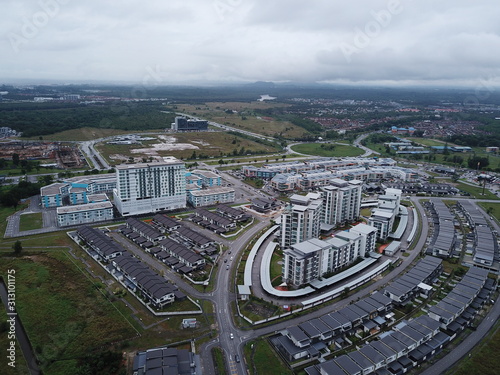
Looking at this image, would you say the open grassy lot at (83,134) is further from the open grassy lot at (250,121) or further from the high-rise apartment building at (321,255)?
the high-rise apartment building at (321,255)

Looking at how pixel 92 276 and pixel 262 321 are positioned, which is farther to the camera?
pixel 92 276

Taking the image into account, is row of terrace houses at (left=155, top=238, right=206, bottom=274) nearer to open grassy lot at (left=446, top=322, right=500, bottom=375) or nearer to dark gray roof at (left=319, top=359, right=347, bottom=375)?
dark gray roof at (left=319, top=359, right=347, bottom=375)

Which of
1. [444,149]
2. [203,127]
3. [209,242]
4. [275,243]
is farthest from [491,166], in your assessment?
[203,127]

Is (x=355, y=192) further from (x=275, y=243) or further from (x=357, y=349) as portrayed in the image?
(x=357, y=349)

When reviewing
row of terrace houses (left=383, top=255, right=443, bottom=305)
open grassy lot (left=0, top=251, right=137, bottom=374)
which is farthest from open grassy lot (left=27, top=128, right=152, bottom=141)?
row of terrace houses (left=383, top=255, right=443, bottom=305)

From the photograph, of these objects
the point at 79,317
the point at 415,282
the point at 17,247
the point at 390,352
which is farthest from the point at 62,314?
the point at 415,282

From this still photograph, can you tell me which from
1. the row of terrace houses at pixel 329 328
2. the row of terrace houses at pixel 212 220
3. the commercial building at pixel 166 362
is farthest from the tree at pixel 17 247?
the row of terrace houses at pixel 329 328

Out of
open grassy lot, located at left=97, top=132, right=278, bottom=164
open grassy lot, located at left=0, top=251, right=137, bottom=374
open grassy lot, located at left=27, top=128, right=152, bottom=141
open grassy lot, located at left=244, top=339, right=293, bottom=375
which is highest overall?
open grassy lot, located at left=27, top=128, right=152, bottom=141
